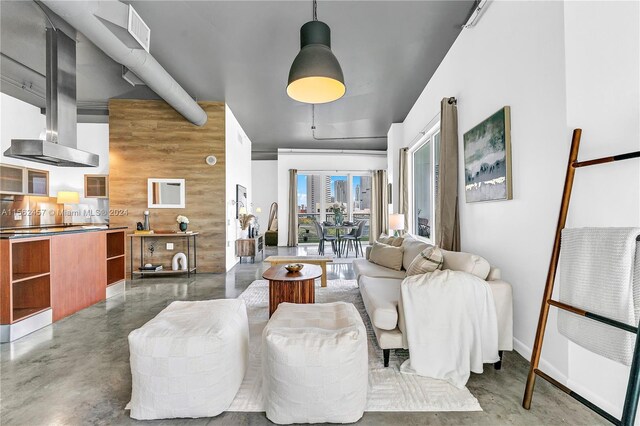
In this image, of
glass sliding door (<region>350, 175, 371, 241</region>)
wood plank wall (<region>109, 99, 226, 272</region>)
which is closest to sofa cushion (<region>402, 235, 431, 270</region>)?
wood plank wall (<region>109, 99, 226, 272</region>)

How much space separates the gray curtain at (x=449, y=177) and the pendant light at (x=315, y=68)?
1717 millimetres

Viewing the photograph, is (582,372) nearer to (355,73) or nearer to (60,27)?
(355,73)

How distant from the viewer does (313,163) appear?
9.80 meters

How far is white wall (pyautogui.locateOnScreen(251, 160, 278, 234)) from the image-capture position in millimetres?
10664

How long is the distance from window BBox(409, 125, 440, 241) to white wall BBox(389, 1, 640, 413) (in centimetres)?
181

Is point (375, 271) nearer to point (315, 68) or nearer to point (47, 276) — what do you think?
point (315, 68)

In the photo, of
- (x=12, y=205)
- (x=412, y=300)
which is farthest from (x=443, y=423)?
(x=12, y=205)

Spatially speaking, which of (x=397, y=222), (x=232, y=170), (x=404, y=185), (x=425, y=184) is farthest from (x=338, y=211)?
(x=425, y=184)

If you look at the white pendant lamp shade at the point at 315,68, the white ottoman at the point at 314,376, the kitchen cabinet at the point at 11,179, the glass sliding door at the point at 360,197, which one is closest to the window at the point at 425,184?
the white pendant lamp shade at the point at 315,68

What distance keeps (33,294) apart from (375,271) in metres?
3.87

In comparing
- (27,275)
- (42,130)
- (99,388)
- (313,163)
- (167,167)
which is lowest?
(99,388)

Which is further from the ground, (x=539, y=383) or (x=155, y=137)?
(x=155, y=137)

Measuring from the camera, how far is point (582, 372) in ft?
5.86

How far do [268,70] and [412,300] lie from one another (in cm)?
388
